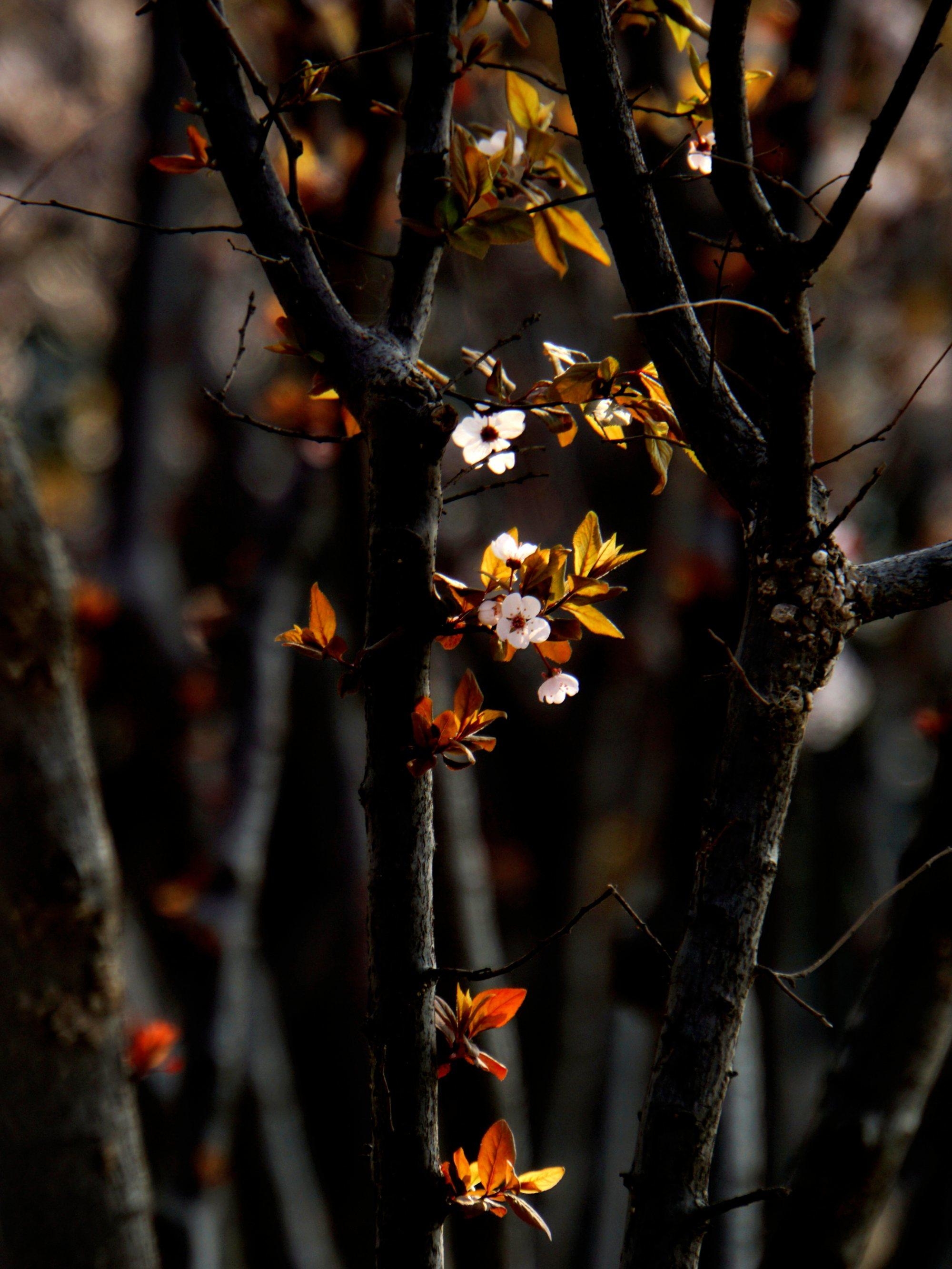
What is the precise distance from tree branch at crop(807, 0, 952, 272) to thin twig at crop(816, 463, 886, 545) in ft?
0.54

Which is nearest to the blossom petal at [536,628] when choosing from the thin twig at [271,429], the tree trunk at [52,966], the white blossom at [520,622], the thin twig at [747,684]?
the white blossom at [520,622]

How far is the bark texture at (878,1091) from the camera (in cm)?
103

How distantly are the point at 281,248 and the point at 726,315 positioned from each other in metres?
1.38

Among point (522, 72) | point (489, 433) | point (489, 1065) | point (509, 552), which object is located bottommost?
point (489, 1065)

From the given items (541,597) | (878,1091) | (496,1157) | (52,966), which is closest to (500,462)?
(541,597)

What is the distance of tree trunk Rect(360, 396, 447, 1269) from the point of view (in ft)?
2.43

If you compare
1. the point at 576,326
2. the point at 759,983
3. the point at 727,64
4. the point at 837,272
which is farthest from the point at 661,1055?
the point at 837,272

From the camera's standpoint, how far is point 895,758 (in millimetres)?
4566

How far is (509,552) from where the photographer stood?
79 centimetres

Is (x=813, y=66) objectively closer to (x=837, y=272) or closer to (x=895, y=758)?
(x=837, y=272)

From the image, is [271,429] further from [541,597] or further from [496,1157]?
[496,1157]

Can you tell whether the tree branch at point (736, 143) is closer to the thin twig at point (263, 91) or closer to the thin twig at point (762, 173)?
the thin twig at point (762, 173)

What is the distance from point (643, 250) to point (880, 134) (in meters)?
0.20

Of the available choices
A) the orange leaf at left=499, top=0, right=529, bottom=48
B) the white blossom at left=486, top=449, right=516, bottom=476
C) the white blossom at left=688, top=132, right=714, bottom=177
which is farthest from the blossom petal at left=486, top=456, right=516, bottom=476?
the orange leaf at left=499, top=0, right=529, bottom=48
